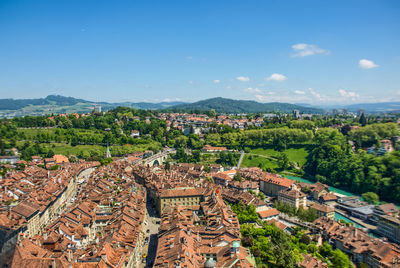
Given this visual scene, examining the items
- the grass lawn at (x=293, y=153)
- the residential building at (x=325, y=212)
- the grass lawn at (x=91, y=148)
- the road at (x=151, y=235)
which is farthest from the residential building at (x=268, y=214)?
the grass lawn at (x=91, y=148)

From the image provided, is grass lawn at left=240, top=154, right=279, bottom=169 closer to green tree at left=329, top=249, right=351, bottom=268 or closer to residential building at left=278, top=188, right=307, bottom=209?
residential building at left=278, top=188, right=307, bottom=209

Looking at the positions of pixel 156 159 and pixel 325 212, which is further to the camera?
pixel 156 159

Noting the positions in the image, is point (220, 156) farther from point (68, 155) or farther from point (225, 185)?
point (68, 155)

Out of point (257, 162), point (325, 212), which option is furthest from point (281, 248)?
point (257, 162)

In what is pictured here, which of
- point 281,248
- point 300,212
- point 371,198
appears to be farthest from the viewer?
point 371,198

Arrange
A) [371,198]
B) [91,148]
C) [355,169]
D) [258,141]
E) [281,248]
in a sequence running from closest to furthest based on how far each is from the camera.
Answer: [281,248] → [371,198] → [355,169] → [91,148] → [258,141]

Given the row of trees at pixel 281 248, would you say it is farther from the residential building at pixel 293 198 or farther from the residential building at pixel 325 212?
the residential building at pixel 293 198

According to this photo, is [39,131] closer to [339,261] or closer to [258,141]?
[258,141]

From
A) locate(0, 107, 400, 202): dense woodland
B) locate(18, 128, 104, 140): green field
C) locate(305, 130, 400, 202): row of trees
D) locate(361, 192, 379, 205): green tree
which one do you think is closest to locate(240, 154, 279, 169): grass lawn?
locate(0, 107, 400, 202): dense woodland
